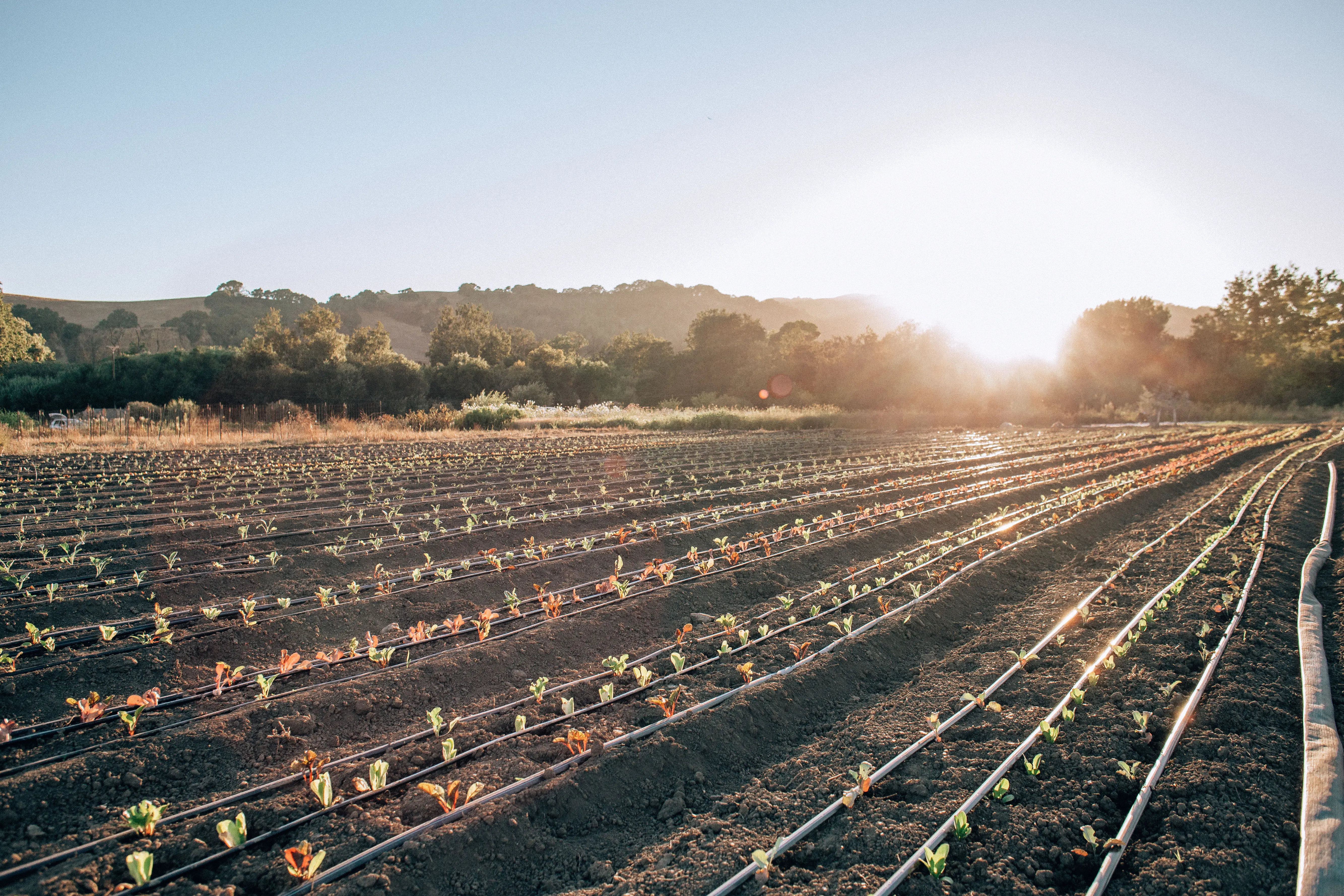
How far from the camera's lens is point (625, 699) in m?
3.78

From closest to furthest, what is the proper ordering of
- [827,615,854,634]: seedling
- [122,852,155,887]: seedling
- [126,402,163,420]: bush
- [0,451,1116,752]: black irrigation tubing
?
[122,852,155,887]: seedling
[0,451,1116,752]: black irrigation tubing
[827,615,854,634]: seedling
[126,402,163,420]: bush

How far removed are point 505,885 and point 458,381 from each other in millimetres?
38891

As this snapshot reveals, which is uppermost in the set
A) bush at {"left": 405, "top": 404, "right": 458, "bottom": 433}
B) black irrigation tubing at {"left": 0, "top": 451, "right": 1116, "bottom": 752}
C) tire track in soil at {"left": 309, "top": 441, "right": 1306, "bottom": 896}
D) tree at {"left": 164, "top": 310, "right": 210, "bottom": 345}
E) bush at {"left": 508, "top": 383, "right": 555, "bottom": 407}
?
tree at {"left": 164, "top": 310, "right": 210, "bottom": 345}

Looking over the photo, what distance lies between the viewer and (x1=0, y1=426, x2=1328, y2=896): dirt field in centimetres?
253

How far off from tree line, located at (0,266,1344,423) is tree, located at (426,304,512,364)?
0.14m

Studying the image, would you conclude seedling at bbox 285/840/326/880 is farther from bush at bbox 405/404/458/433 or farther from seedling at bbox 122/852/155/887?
bush at bbox 405/404/458/433

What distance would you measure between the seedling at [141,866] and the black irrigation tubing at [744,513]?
242 centimetres

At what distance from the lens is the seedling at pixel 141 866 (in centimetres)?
217

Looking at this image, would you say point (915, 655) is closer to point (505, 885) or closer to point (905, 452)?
point (505, 885)

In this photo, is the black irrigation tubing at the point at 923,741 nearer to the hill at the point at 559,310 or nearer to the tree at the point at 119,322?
the hill at the point at 559,310

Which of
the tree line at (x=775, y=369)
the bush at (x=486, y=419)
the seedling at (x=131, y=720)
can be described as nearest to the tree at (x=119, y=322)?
the tree line at (x=775, y=369)

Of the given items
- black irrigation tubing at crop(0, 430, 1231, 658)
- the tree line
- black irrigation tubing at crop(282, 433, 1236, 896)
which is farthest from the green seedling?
the tree line

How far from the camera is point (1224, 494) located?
34.4ft

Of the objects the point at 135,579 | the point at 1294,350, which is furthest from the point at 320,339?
the point at 1294,350
